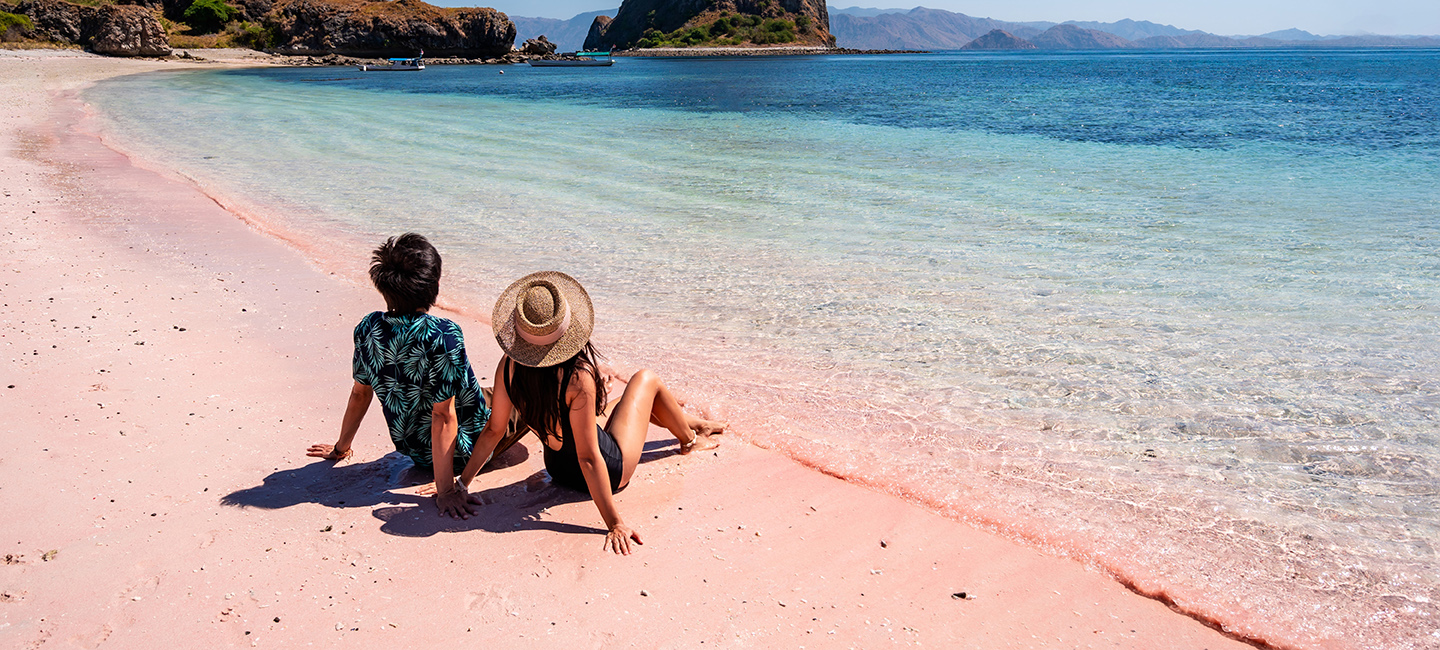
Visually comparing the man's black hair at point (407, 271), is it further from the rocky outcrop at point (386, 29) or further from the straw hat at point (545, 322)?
the rocky outcrop at point (386, 29)

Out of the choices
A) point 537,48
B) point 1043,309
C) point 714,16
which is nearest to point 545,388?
point 1043,309

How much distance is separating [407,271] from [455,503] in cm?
110

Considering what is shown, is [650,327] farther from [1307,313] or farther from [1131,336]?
[1307,313]

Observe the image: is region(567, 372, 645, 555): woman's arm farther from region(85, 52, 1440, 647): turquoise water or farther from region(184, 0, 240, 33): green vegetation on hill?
region(184, 0, 240, 33): green vegetation on hill

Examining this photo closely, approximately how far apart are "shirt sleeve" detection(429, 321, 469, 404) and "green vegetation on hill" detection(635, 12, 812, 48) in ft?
541

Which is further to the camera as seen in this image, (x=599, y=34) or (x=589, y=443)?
(x=599, y=34)

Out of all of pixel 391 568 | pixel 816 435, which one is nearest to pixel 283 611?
pixel 391 568

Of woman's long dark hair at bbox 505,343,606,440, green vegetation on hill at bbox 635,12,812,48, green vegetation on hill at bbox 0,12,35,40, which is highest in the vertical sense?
green vegetation on hill at bbox 635,12,812,48

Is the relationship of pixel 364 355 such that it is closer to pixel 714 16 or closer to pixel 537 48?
pixel 537 48

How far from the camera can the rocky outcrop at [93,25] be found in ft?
234

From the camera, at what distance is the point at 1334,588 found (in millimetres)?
3459

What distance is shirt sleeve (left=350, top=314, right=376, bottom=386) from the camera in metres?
3.62

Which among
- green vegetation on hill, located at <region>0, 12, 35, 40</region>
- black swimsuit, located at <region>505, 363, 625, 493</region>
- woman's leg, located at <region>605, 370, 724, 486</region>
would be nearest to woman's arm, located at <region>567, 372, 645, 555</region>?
black swimsuit, located at <region>505, 363, 625, 493</region>

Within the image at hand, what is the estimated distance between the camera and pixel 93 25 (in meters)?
73.4
